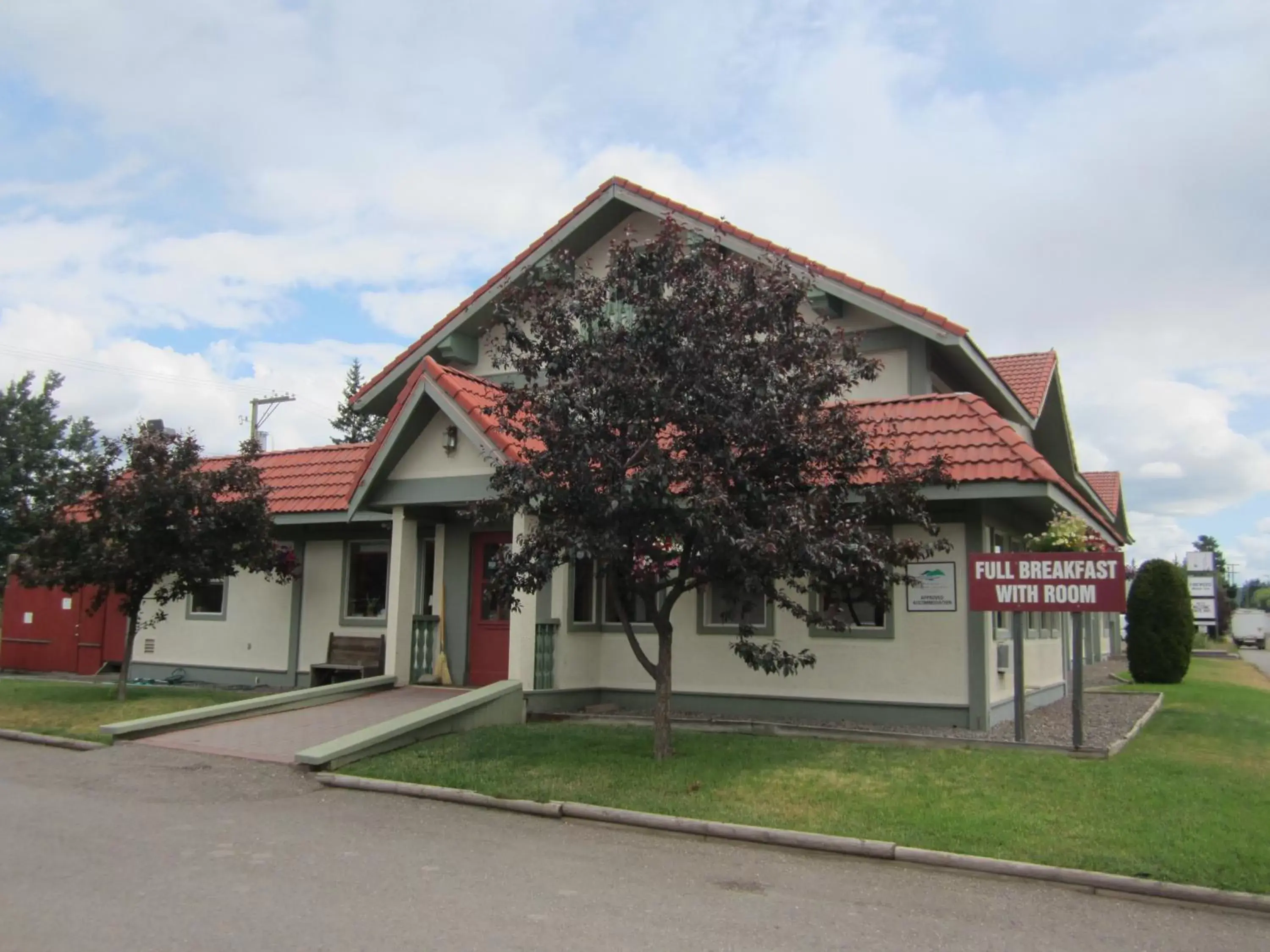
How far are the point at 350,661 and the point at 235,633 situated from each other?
3375 millimetres

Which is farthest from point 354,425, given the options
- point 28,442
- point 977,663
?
point 977,663

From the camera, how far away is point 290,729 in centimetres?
1268

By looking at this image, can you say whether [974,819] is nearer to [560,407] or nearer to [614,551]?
[614,551]

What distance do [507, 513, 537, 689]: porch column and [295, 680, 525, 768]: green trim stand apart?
0.19 m

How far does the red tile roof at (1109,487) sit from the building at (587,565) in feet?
40.3

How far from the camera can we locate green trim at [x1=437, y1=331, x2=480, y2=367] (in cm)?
1789

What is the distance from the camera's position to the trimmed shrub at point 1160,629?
74.1 feet

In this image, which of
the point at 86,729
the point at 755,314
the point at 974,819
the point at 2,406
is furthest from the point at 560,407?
the point at 2,406

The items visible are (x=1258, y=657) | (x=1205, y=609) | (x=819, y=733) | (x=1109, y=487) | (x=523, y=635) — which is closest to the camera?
(x=819, y=733)

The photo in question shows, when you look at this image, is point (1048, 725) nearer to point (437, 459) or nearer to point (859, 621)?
point (859, 621)

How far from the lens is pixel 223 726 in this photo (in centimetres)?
1299

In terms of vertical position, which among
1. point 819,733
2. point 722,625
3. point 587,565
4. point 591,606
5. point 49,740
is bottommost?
point 49,740

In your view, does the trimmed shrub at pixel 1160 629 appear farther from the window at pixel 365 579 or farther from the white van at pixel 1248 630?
the white van at pixel 1248 630

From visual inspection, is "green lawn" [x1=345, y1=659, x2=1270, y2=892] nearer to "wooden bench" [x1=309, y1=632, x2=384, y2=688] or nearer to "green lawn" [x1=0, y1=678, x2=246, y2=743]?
"wooden bench" [x1=309, y1=632, x2=384, y2=688]
